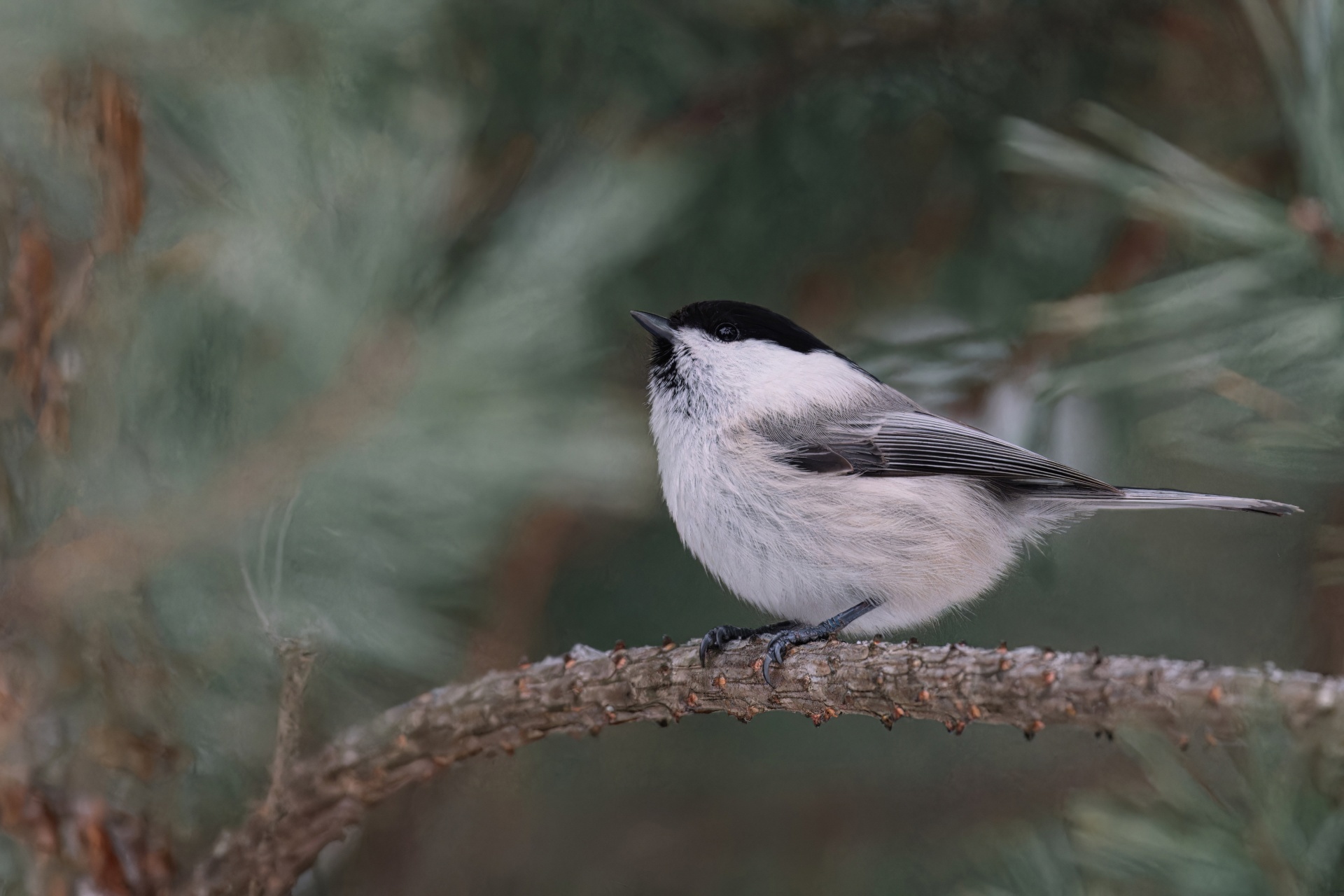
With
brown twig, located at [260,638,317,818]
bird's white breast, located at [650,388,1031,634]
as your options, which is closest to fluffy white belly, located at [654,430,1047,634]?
bird's white breast, located at [650,388,1031,634]

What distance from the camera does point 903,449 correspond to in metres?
0.66

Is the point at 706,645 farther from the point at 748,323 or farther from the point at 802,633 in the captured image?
the point at 748,323

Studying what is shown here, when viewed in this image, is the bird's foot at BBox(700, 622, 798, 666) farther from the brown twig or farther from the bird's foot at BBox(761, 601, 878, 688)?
the brown twig

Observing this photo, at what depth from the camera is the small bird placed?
0.59 metres

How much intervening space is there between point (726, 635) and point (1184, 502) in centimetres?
24

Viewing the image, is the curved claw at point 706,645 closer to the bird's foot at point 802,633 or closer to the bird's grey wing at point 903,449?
the bird's foot at point 802,633

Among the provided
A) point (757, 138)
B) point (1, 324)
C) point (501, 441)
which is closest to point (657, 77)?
point (757, 138)

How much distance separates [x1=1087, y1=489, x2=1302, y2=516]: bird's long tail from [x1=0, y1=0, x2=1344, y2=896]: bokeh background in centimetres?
4

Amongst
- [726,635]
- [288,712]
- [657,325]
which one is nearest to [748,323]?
Answer: [657,325]

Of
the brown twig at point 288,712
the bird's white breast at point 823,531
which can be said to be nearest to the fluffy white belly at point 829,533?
the bird's white breast at point 823,531

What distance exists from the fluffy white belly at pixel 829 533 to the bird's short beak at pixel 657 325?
62 mm

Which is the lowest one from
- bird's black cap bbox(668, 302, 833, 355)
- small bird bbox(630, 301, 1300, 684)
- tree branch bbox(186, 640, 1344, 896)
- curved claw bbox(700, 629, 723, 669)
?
tree branch bbox(186, 640, 1344, 896)

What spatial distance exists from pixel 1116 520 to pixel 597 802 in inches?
16.0

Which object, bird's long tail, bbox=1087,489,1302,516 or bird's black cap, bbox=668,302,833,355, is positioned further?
bird's black cap, bbox=668,302,833,355
